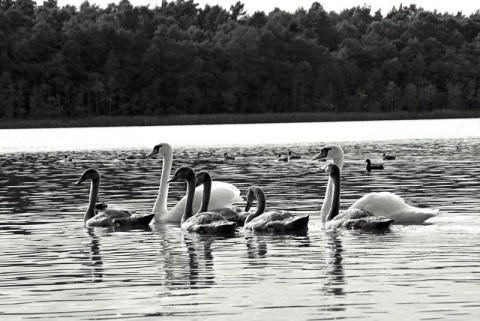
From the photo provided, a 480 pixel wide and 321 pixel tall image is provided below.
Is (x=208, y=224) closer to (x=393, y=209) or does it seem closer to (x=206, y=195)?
(x=206, y=195)

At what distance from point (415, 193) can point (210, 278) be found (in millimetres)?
11439

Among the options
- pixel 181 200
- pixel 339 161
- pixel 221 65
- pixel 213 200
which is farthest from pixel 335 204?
pixel 221 65

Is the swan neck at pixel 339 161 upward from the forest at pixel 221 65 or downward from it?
downward

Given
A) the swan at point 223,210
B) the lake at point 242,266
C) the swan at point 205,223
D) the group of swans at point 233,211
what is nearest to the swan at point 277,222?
the group of swans at point 233,211

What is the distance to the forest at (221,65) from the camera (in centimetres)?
11275

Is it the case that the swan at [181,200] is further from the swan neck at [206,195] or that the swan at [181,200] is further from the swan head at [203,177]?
the swan neck at [206,195]

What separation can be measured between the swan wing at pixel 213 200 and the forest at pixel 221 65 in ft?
279

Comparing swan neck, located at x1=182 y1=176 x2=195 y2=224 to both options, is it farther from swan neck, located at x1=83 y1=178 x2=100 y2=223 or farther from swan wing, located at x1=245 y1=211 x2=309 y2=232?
swan neck, located at x1=83 y1=178 x2=100 y2=223

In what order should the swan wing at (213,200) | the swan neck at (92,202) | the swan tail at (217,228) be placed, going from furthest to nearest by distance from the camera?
the swan wing at (213,200) → the swan neck at (92,202) → the swan tail at (217,228)

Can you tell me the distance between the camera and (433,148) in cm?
4559

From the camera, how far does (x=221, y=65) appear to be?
129375 millimetres

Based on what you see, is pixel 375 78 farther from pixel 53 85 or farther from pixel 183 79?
pixel 53 85

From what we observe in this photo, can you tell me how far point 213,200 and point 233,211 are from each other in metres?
0.82

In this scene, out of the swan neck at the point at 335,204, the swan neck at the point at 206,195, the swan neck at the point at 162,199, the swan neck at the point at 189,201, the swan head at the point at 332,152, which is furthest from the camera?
the swan head at the point at 332,152
